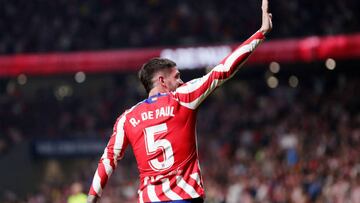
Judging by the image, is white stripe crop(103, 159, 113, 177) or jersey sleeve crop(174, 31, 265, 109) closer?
jersey sleeve crop(174, 31, 265, 109)

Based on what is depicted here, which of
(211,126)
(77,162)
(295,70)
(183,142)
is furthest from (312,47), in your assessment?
(183,142)

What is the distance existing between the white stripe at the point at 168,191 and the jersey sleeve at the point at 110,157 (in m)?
0.39

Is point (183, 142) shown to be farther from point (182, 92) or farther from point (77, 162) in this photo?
point (77, 162)

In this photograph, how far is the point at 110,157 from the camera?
5.18m

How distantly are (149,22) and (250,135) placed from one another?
574cm

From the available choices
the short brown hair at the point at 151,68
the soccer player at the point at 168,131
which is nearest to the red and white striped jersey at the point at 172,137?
the soccer player at the point at 168,131

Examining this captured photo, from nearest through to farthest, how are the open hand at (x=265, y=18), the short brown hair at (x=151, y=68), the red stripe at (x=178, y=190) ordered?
1. the open hand at (x=265, y=18)
2. the red stripe at (x=178, y=190)
3. the short brown hair at (x=151, y=68)

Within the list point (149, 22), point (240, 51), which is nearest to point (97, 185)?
point (240, 51)

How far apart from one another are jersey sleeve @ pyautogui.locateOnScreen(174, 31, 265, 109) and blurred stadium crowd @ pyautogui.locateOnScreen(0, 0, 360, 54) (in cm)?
1565

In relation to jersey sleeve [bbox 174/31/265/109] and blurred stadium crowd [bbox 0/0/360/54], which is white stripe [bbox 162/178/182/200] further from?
blurred stadium crowd [bbox 0/0/360/54]

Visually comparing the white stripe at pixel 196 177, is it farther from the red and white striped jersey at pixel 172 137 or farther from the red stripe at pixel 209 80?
the red stripe at pixel 209 80

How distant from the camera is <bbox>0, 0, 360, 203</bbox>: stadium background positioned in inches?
689

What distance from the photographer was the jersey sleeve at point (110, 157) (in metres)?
5.16

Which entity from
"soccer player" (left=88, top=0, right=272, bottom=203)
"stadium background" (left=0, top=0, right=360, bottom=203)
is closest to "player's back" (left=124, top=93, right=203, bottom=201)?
"soccer player" (left=88, top=0, right=272, bottom=203)
